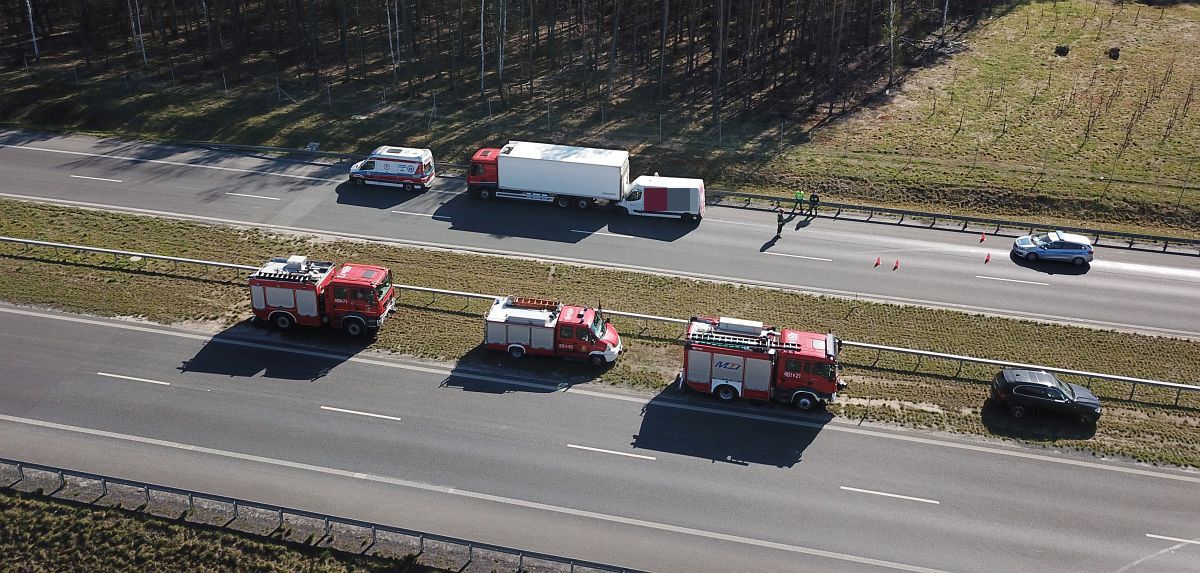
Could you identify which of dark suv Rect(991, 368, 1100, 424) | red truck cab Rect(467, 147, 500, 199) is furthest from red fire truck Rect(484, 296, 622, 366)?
red truck cab Rect(467, 147, 500, 199)

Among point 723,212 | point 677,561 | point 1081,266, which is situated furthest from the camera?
point 723,212

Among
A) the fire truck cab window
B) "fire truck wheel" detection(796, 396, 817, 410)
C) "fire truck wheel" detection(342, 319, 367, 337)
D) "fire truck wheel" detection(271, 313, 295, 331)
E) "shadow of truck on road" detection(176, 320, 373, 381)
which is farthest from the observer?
"fire truck wheel" detection(271, 313, 295, 331)

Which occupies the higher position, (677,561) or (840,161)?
(840,161)

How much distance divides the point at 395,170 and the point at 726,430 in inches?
1109

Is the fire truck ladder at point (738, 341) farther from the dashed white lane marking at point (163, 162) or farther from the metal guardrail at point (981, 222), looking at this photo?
the dashed white lane marking at point (163, 162)

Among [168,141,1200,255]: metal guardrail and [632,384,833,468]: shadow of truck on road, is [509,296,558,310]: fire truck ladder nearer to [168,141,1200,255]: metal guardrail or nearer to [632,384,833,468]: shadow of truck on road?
[632,384,833,468]: shadow of truck on road

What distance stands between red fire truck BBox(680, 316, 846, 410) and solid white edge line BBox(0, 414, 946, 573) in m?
7.18

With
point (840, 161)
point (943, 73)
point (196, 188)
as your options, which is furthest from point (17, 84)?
point (943, 73)

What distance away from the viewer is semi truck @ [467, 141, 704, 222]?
4834cm

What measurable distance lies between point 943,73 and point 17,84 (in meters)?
69.8

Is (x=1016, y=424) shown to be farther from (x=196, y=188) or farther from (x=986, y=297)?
(x=196, y=188)

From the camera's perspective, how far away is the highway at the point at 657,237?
41594 millimetres

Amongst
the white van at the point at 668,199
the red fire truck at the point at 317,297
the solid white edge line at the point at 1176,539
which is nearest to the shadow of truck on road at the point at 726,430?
the solid white edge line at the point at 1176,539

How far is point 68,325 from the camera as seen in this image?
37156 millimetres
